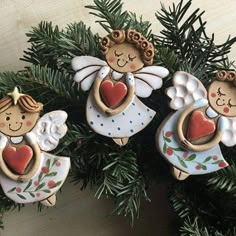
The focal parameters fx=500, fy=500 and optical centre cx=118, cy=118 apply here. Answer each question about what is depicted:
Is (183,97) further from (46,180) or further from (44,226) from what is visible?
(44,226)

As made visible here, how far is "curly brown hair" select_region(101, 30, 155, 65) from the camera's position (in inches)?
21.3

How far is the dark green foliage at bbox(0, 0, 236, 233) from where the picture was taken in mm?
556

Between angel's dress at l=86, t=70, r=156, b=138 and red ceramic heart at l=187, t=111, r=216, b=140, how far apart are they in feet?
0.14

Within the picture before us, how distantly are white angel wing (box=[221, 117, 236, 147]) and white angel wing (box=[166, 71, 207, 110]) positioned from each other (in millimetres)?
37

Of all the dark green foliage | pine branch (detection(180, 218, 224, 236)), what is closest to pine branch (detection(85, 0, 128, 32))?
the dark green foliage

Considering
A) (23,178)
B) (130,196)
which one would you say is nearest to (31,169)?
(23,178)

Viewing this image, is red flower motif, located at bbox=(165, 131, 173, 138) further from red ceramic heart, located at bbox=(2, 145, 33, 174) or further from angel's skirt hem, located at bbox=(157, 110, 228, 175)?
red ceramic heart, located at bbox=(2, 145, 33, 174)

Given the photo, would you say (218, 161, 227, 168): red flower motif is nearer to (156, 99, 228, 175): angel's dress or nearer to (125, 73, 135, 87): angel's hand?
(156, 99, 228, 175): angel's dress

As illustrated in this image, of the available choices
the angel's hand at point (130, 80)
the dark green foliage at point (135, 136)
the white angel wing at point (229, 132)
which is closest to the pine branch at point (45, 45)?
the dark green foliage at point (135, 136)

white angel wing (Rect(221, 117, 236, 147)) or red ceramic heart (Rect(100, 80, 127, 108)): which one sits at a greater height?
red ceramic heart (Rect(100, 80, 127, 108))

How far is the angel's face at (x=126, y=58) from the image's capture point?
1.80ft

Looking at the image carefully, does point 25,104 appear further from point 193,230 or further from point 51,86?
point 193,230

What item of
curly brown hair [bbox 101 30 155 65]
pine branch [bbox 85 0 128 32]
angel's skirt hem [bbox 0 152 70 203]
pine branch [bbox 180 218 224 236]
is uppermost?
pine branch [bbox 85 0 128 32]

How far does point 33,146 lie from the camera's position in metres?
0.53
